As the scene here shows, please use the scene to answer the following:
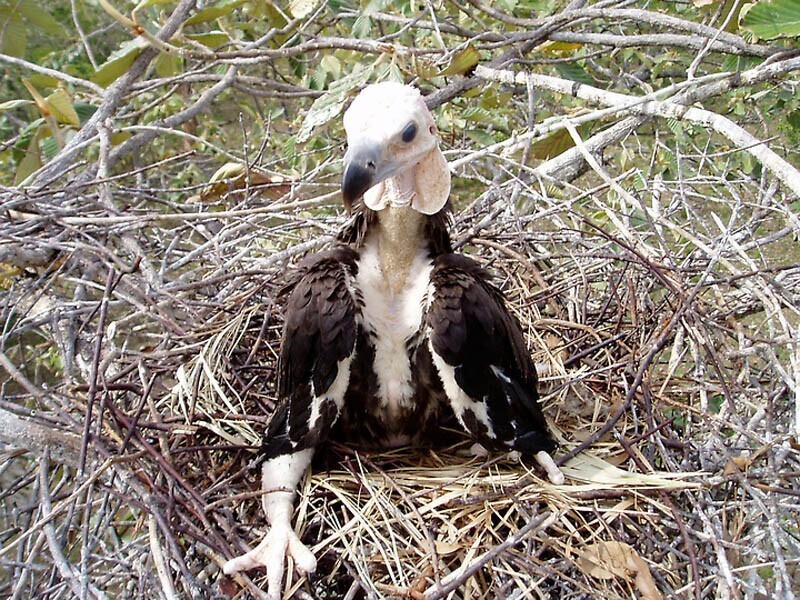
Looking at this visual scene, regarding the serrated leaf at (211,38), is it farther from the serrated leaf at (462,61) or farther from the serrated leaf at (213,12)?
the serrated leaf at (462,61)

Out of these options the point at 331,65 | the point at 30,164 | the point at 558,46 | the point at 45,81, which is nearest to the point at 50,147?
the point at 30,164

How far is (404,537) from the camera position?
1671 millimetres

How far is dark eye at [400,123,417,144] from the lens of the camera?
1.67 metres

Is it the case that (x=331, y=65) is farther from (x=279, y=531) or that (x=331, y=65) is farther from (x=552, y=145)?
(x=279, y=531)

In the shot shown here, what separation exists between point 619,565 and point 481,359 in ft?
1.89

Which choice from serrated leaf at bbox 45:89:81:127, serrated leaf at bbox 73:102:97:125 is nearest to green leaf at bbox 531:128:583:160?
serrated leaf at bbox 45:89:81:127

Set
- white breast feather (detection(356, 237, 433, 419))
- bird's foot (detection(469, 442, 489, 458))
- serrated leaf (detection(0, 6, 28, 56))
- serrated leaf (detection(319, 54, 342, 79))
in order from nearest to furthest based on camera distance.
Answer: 1. white breast feather (detection(356, 237, 433, 419))
2. bird's foot (detection(469, 442, 489, 458))
3. serrated leaf (detection(0, 6, 28, 56))
4. serrated leaf (detection(319, 54, 342, 79))

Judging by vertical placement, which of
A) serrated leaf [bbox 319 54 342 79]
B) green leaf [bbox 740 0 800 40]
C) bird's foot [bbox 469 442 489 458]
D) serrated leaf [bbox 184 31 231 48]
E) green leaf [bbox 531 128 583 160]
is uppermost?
serrated leaf [bbox 184 31 231 48]

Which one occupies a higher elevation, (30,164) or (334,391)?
(30,164)

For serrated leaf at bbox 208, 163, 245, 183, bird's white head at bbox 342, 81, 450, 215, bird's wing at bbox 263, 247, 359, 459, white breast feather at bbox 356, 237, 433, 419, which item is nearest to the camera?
bird's white head at bbox 342, 81, 450, 215

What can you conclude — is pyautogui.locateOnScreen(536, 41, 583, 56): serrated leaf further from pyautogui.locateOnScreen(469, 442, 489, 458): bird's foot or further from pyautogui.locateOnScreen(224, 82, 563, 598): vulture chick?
pyautogui.locateOnScreen(469, 442, 489, 458): bird's foot

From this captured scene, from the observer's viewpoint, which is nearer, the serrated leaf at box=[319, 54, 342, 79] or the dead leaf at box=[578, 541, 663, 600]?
the dead leaf at box=[578, 541, 663, 600]

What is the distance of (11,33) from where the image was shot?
8.41 feet

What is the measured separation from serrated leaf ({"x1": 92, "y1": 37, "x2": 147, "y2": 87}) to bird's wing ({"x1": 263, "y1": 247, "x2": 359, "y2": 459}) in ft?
3.56
